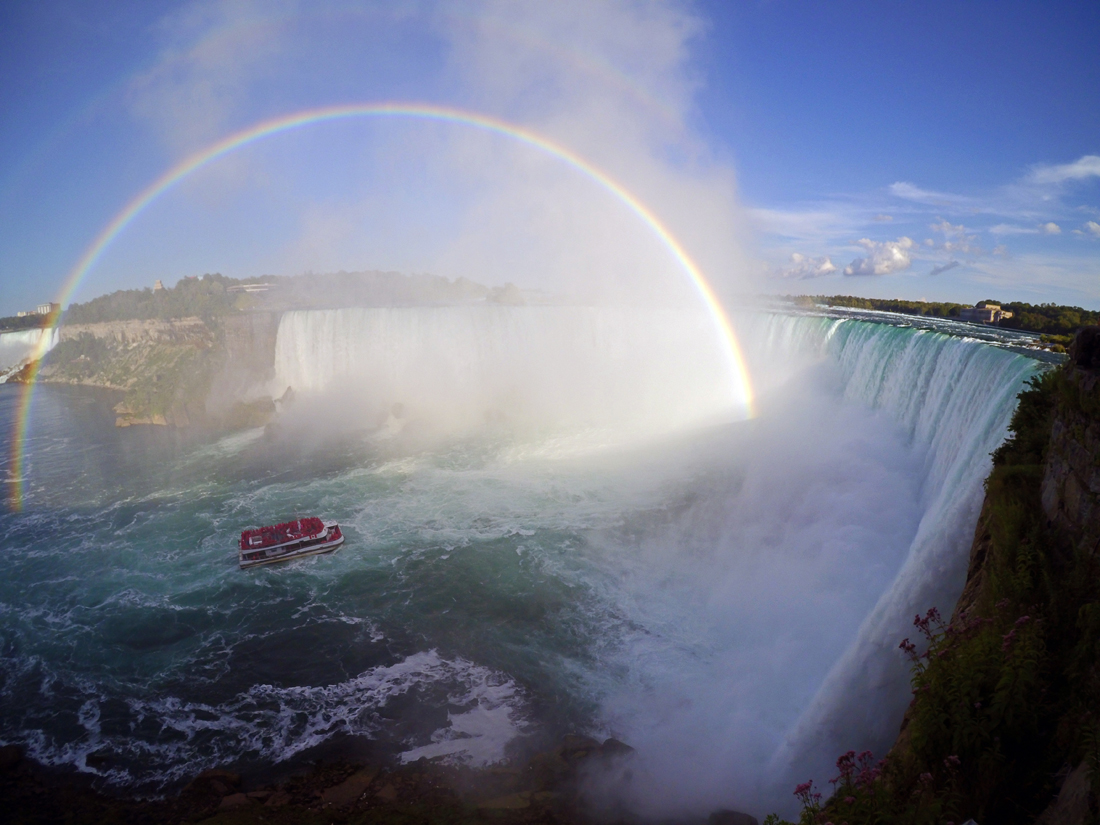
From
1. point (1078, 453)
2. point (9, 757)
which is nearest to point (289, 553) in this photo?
point (9, 757)

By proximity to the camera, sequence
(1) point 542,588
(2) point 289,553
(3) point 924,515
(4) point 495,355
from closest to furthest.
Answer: (3) point 924,515, (1) point 542,588, (2) point 289,553, (4) point 495,355

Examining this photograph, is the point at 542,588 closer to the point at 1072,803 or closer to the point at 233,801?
the point at 233,801

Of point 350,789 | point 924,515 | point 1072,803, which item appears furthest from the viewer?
point 924,515

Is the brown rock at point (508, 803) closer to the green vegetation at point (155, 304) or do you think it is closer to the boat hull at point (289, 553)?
Result: the boat hull at point (289, 553)

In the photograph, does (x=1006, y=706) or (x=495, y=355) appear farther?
(x=495, y=355)

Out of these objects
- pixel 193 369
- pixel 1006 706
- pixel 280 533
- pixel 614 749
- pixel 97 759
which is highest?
pixel 1006 706

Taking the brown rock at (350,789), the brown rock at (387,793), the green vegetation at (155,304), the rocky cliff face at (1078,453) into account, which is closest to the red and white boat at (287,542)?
the brown rock at (350,789)

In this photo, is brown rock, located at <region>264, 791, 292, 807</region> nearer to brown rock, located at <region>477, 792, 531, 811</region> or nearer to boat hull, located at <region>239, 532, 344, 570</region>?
brown rock, located at <region>477, 792, 531, 811</region>

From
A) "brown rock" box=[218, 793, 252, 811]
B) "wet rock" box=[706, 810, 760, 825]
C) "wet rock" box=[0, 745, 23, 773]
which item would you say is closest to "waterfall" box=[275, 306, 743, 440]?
"wet rock" box=[0, 745, 23, 773]

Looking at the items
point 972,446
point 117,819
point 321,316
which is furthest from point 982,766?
point 321,316
